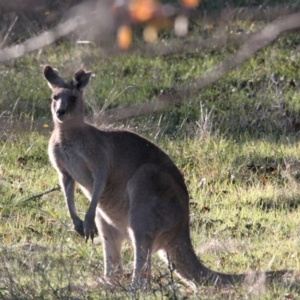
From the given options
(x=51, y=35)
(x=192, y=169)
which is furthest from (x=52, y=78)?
(x=51, y=35)

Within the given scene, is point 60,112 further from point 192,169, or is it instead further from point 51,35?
point 51,35

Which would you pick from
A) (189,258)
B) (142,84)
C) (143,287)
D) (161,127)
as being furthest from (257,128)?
(143,287)

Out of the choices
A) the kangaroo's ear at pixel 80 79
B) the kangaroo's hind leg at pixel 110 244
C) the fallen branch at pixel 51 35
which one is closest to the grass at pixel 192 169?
the kangaroo's hind leg at pixel 110 244

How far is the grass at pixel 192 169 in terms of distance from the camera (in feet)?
18.4

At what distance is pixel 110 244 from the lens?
20.6 ft

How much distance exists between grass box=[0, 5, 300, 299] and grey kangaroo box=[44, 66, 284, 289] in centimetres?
18

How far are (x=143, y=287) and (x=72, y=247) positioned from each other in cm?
143

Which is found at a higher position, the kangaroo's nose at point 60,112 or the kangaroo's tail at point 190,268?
the kangaroo's nose at point 60,112

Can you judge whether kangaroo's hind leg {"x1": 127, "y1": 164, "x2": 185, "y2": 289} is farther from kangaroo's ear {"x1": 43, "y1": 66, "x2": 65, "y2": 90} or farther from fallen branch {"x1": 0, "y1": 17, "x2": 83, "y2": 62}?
fallen branch {"x1": 0, "y1": 17, "x2": 83, "y2": 62}

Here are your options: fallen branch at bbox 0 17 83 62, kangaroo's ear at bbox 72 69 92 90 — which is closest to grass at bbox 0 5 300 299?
kangaroo's ear at bbox 72 69 92 90

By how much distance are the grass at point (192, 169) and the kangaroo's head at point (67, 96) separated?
0.20 m

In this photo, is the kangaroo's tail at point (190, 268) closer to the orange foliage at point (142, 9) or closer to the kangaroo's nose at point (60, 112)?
the kangaroo's nose at point (60, 112)

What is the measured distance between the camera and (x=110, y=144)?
657 centimetres

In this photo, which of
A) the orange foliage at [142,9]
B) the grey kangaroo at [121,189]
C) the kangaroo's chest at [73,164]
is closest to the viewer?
the orange foliage at [142,9]
